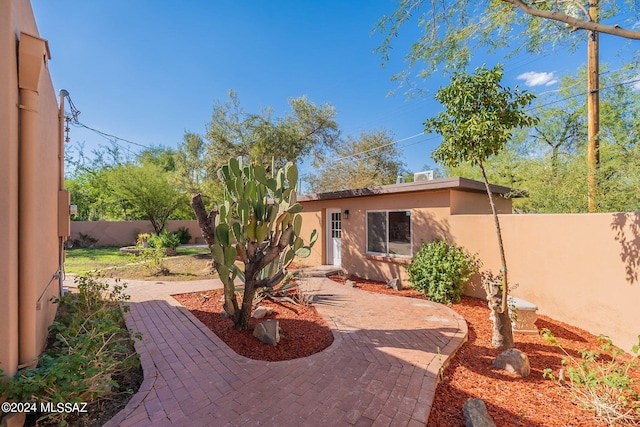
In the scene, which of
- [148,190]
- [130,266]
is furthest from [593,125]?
[148,190]

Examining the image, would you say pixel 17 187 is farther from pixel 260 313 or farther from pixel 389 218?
pixel 389 218

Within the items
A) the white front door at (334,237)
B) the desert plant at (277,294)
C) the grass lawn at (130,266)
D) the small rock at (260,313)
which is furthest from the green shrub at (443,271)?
the grass lawn at (130,266)

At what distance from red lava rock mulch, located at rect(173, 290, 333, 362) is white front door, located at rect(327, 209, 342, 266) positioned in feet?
16.1

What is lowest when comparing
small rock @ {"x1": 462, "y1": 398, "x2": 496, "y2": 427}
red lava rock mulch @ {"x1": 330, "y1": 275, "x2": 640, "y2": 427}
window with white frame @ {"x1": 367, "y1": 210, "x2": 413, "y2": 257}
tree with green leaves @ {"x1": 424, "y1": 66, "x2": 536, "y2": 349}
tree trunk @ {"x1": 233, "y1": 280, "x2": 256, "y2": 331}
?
red lava rock mulch @ {"x1": 330, "y1": 275, "x2": 640, "y2": 427}

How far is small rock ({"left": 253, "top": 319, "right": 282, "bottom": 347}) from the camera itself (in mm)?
4137

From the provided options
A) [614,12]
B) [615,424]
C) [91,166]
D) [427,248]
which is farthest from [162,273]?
[91,166]

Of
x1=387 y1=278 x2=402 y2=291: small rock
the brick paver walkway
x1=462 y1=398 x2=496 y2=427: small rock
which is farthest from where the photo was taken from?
x1=387 y1=278 x2=402 y2=291: small rock

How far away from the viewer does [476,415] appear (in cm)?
241

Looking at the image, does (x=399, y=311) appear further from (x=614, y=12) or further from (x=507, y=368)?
(x=614, y=12)

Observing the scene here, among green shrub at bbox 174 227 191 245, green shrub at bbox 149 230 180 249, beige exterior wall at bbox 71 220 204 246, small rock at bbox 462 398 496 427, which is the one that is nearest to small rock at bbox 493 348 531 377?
small rock at bbox 462 398 496 427

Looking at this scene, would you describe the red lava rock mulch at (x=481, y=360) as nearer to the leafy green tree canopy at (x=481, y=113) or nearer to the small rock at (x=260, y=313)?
the small rock at (x=260, y=313)

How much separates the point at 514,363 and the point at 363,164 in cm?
2071

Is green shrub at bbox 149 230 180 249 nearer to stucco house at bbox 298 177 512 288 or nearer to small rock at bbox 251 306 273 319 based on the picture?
stucco house at bbox 298 177 512 288

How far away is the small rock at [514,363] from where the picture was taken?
340cm
